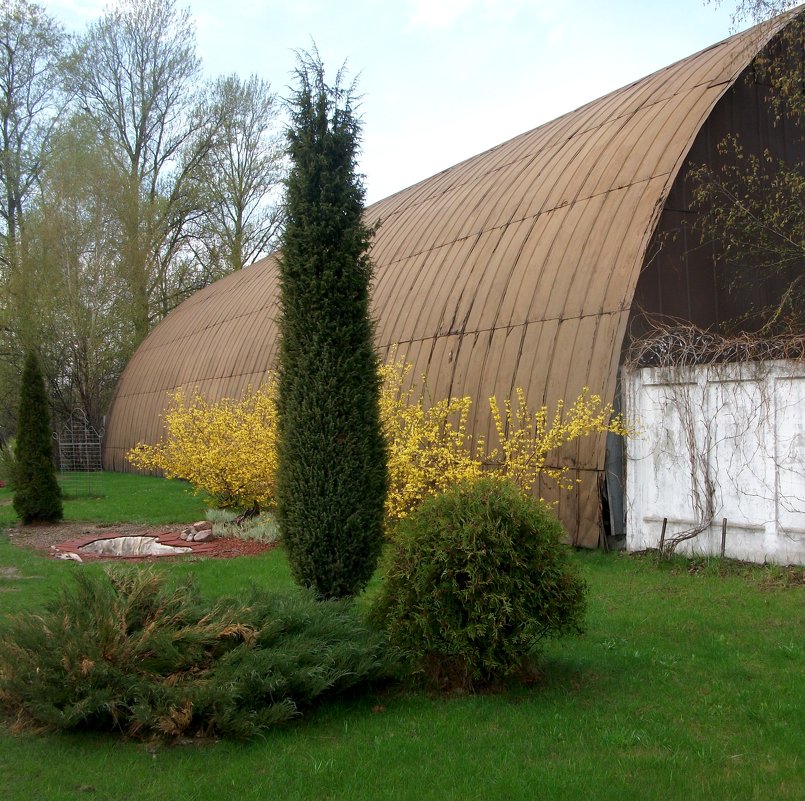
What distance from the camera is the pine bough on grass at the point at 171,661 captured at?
4.60 m

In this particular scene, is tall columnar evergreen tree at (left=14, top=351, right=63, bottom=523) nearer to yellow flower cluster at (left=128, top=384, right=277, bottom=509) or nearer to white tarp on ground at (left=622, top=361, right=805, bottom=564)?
yellow flower cluster at (left=128, top=384, right=277, bottom=509)

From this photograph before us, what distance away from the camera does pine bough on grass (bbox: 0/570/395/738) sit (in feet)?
15.1

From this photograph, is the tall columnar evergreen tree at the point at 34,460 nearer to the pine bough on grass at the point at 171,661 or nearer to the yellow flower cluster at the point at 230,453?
the yellow flower cluster at the point at 230,453

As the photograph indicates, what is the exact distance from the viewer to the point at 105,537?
1295cm

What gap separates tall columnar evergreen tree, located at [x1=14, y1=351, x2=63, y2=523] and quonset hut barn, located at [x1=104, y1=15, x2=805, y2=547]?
6.40m

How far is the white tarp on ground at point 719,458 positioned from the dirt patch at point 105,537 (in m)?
5.17

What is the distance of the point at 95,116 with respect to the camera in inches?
1452

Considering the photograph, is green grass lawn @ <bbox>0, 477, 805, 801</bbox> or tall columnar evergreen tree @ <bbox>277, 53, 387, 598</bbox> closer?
green grass lawn @ <bbox>0, 477, 805, 801</bbox>

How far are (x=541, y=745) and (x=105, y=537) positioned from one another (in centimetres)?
1003

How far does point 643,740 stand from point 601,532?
5.35m

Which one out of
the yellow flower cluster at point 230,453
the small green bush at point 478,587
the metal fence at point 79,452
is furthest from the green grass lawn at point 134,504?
the small green bush at point 478,587

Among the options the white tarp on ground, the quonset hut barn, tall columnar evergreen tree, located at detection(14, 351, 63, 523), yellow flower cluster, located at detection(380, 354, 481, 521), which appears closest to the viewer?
the white tarp on ground

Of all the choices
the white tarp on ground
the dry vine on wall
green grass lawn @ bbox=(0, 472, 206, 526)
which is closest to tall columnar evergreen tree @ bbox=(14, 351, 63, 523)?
green grass lawn @ bbox=(0, 472, 206, 526)

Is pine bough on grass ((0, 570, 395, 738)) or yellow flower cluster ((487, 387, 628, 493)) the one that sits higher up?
yellow flower cluster ((487, 387, 628, 493))
